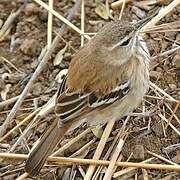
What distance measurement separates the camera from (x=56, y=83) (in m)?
5.18

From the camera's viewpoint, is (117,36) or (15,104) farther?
(15,104)

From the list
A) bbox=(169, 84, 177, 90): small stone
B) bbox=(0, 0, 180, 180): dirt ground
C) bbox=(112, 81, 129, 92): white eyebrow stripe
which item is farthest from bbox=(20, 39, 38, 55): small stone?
bbox=(169, 84, 177, 90): small stone

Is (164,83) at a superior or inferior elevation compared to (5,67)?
inferior

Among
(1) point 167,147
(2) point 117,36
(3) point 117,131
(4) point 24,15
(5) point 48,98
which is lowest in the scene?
(1) point 167,147

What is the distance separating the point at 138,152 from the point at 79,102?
927mm

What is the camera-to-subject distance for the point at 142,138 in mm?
4520

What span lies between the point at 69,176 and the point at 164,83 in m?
1.76

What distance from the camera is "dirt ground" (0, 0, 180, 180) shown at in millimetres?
4426

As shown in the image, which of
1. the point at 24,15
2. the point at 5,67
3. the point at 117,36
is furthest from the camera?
the point at 24,15

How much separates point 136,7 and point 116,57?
1.52 meters

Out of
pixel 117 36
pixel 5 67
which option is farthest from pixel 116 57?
pixel 5 67

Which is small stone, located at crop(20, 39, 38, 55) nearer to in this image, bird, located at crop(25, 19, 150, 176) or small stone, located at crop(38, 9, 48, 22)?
small stone, located at crop(38, 9, 48, 22)

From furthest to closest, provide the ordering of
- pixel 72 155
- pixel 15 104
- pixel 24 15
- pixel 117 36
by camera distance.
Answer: pixel 24 15 → pixel 15 104 → pixel 72 155 → pixel 117 36

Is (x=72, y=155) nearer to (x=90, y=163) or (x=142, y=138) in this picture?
(x=90, y=163)
